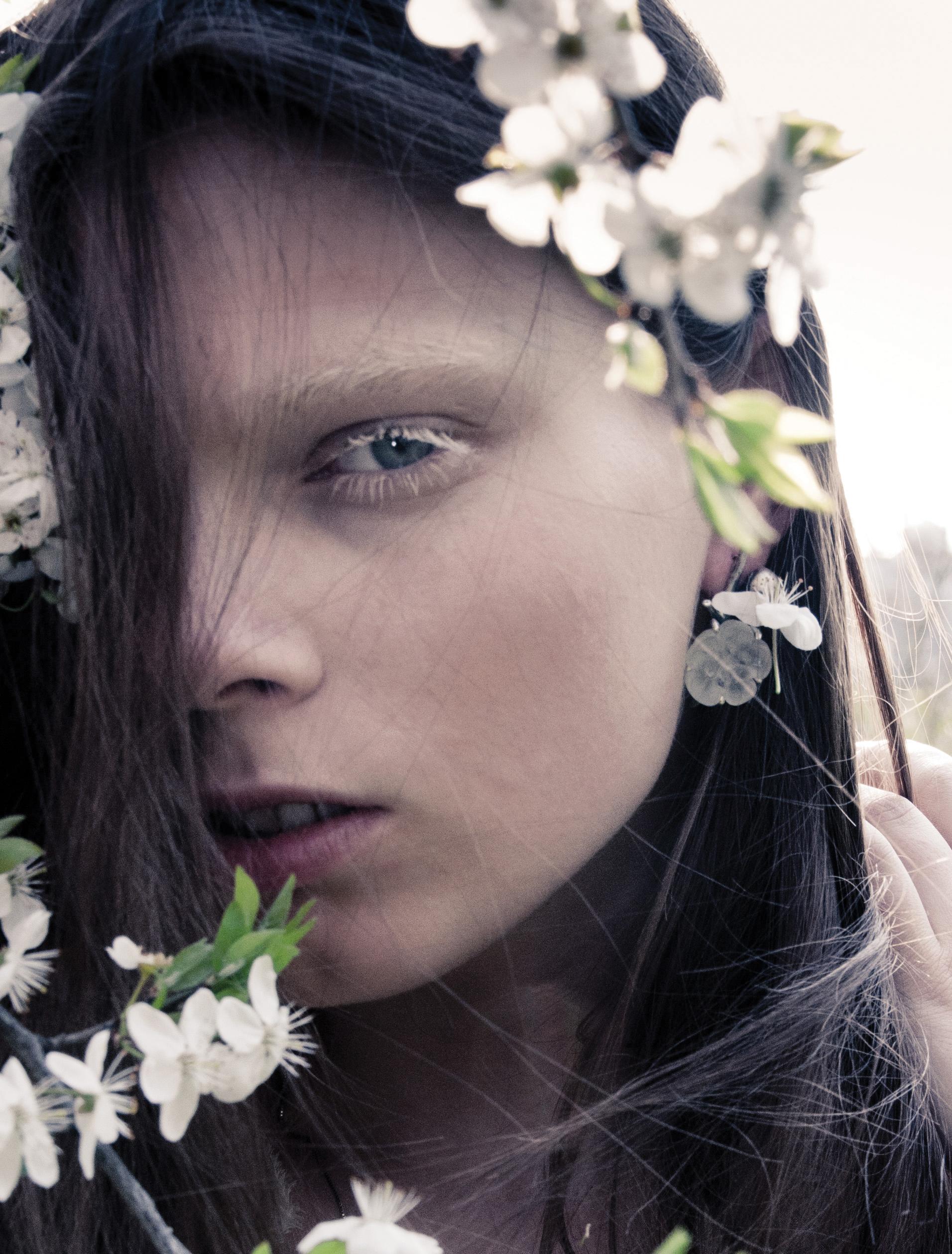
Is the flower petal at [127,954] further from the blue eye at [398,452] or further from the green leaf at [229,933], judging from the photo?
the blue eye at [398,452]

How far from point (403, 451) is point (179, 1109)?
0.61 meters

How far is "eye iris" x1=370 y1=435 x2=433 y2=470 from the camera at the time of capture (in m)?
1.02

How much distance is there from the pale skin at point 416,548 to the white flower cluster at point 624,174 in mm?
539

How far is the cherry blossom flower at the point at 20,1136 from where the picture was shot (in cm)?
52

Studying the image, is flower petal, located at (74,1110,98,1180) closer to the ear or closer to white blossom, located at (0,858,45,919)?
white blossom, located at (0,858,45,919)

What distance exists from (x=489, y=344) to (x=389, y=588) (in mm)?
235

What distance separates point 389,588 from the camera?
38.3 inches

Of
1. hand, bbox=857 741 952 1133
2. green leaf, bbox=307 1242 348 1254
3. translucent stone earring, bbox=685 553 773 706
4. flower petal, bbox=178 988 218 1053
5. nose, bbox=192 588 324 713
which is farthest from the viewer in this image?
hand, bbox=857 741 952 1133

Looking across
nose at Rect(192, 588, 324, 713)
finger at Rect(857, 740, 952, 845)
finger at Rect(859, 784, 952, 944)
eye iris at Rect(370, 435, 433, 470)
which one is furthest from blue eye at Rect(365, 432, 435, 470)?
finger at Rect(857, 740, 952, 845)

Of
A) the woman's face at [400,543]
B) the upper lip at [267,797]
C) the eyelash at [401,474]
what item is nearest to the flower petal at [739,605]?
the woman's face at [400,543]

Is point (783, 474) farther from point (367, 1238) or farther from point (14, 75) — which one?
point (14, 75)

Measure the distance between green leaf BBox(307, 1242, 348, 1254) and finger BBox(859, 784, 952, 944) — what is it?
3.47 ft

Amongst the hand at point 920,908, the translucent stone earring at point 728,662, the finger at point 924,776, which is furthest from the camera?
the finger at point 924,776

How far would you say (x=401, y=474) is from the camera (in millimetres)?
1021
